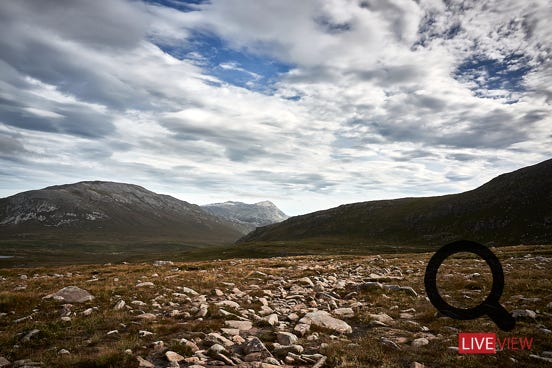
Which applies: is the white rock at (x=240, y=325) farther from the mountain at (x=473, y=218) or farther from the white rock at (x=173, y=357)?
the mountain at (x=473, y=218)

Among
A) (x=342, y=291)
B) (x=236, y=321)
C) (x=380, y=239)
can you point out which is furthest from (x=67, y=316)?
(x=380, y=239)

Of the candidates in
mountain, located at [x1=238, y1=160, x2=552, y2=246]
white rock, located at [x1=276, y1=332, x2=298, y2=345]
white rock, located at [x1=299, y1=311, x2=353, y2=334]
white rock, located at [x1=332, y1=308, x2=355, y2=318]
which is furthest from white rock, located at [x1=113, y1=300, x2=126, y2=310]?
mountain, located at [x1=238, y1=160, x2=552, y2=246]

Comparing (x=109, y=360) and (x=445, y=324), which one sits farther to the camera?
(x=445, y=324)

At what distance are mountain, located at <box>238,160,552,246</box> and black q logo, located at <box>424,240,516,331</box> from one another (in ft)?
337

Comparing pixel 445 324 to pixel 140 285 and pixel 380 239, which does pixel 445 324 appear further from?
A: pixel 380 239

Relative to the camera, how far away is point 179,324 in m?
11.2

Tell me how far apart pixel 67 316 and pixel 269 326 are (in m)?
7.88

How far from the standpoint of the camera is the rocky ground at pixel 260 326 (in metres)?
8.12

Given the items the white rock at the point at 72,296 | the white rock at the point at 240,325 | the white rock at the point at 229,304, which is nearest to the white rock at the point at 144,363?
the white rock at the point at 240,325

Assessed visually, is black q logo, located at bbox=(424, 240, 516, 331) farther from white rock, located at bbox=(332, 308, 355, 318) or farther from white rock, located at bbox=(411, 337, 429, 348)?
white rock, located at bbox=(332, 308, 355, 318)

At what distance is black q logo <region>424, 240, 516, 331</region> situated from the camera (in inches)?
380

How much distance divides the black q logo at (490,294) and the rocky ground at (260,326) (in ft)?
1.09
